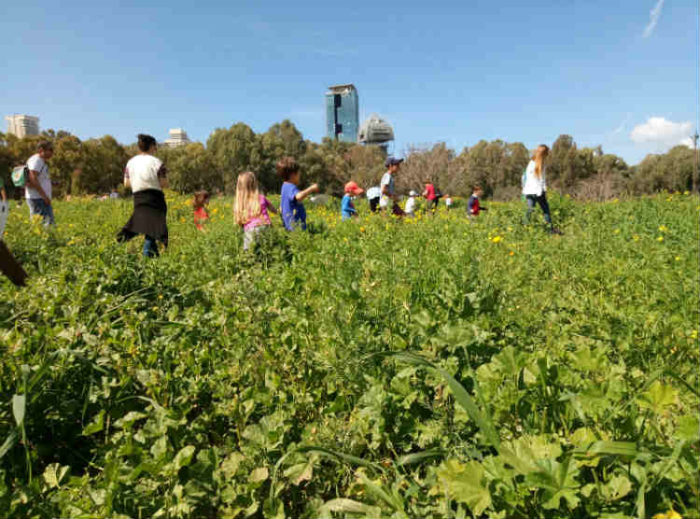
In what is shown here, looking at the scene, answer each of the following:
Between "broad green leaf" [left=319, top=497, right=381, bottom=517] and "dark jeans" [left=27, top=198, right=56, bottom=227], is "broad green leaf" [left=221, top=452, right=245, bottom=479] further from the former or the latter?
"dark jeans" [left=27, top=198, right=56, bottom=227]

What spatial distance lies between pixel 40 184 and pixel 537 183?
9.12m

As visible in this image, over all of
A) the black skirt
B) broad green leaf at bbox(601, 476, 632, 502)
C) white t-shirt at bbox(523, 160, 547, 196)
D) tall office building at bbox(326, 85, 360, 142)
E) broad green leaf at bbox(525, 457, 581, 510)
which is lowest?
broad green leaf at bbox(601, 476, 632, 502)

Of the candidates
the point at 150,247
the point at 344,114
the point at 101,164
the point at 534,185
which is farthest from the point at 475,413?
the point at 344,114

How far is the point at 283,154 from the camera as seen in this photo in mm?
54719

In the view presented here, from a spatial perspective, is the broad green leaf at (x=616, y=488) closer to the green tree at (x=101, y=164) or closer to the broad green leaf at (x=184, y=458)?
the broad green leaf at (x=184, y=458)

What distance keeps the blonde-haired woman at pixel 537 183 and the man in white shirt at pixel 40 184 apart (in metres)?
8.78

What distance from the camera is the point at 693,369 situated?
2215 mm

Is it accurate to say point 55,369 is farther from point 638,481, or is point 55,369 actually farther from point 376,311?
point 638,481

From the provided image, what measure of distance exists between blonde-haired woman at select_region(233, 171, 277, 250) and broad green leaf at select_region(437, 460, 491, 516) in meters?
4.20

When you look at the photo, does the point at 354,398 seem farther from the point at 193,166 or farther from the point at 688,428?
the point at 193,166

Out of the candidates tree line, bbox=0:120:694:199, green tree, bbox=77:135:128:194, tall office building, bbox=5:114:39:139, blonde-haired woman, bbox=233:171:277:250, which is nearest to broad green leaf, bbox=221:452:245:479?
blonde-haired woman, bbox=233:171:277:250

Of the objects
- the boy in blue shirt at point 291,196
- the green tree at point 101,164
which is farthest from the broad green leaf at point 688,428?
the green tree at point 101,164

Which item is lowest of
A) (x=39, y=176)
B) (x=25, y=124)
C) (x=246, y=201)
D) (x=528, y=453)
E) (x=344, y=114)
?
(x=528, y=453)

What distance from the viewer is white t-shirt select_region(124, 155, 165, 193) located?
5430 millimetres
